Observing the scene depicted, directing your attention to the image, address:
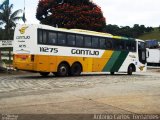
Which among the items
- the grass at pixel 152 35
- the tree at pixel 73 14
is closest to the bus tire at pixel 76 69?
the tree at pixel 73 14

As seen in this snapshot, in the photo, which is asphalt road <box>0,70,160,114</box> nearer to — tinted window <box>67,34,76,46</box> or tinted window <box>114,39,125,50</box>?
tinted window <box>67,34,76,46</box>

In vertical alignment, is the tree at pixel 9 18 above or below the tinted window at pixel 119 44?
above

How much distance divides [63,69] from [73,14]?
17891mm

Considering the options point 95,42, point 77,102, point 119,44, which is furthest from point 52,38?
point 77,102

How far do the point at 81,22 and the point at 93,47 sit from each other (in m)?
14.8

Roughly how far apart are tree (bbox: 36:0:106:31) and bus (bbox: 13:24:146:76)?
1099 cm

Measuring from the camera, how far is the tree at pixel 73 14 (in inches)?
1652

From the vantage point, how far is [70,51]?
2555cm

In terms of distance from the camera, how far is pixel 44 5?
4503 centimetres

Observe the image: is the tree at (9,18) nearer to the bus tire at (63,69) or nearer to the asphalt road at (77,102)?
the bus tire at (63,69)

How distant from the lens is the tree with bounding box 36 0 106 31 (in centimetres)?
4197

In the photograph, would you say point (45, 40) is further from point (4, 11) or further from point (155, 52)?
point (155, 52)

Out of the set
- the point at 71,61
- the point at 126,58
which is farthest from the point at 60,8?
the point at 71,61

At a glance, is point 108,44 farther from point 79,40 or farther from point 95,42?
point 79,40
